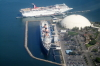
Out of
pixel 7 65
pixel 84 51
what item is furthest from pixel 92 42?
pixel 7 65

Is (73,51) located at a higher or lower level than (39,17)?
lower

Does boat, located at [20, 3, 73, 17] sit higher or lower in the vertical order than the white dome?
higher

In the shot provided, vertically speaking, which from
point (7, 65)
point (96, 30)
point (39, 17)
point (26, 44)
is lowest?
point (7, 65)

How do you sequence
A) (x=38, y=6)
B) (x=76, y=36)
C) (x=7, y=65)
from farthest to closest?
(x=38, y=6)
(x=76, y=36)
(x=7, y=65)

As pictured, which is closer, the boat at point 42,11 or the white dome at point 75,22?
the white dome at point 75,22

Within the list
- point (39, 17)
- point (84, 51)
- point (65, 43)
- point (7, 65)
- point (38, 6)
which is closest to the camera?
point (7, 65)

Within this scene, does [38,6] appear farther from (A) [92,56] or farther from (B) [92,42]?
(A) [92,56]

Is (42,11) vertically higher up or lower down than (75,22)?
higher up

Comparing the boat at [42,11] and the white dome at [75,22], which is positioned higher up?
the boat at [42,11]

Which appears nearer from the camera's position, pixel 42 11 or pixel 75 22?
pixel 75 22

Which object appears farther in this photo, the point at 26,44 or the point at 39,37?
the point at 39,37

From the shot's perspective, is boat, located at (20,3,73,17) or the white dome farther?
boat, located at (20,3,73,17)
